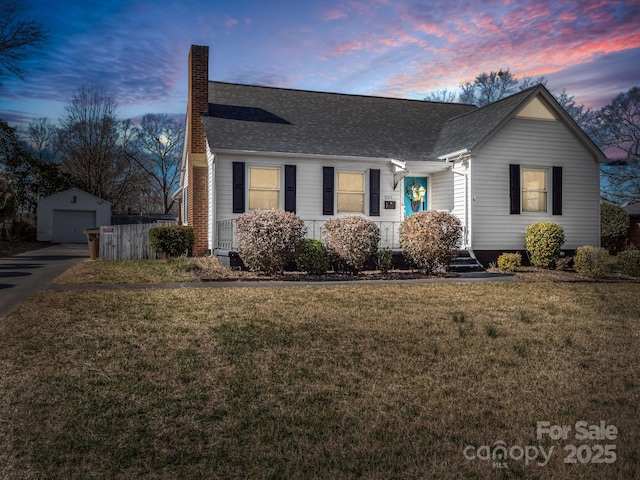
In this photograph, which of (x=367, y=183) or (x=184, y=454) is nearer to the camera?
(x=184, y=454)

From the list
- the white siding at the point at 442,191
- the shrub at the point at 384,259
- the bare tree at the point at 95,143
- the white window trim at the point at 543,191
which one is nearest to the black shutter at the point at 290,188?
the shrub at the point at 384,259

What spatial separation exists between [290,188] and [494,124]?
275 inches

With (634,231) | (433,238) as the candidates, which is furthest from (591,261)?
(634,231)

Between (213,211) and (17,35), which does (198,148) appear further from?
(17,35)

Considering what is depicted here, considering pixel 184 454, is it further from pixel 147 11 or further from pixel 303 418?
pixel 147 11

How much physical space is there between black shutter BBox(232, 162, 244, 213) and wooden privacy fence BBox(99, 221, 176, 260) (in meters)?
4.32

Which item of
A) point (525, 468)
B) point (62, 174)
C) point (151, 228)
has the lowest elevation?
point (525, 468)

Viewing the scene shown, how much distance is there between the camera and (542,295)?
34.6 ft

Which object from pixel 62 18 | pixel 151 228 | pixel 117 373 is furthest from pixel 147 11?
pixel 117 373

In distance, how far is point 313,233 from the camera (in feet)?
54.5

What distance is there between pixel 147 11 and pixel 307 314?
11.1 m

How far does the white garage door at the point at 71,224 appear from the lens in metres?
36.8

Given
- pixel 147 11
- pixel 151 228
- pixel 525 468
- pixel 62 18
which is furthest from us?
pixel 151 228

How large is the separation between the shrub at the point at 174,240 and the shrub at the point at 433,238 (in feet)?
26.0
